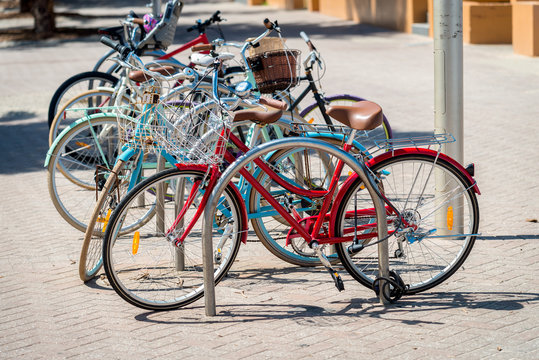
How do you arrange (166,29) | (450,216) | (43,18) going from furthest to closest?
(43,18) → (166,29) → (450,216)

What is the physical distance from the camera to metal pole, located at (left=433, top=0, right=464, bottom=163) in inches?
220

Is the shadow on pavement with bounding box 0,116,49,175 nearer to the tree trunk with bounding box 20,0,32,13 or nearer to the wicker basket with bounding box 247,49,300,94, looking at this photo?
the wicker basket with bounding box 247,49,300,94

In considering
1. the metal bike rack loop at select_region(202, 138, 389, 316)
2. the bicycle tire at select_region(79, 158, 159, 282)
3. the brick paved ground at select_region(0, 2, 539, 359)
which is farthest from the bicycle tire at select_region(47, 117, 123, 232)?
the metal bike rack loop at select_region(202, 138, 389, 316)

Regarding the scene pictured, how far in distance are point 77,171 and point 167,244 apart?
8.21 ft

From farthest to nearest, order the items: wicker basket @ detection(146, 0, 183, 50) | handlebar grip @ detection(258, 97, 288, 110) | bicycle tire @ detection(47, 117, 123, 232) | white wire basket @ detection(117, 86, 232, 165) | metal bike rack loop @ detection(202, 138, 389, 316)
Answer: wicker basket @ detection(146, 0, 183, 50) → bicycle tire @ detection(47, 117, 123, 232) → handlebar grip @ detection(258, 97, 288, 110) → white wire basket @ detection(117, 86, 232, 165) → metal bike rack loop @ detection(202, 138, 389, 316)

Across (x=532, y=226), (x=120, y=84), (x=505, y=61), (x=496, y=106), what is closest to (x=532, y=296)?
(x=532, y=226)

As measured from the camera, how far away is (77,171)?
741 cm

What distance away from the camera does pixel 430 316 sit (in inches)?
180

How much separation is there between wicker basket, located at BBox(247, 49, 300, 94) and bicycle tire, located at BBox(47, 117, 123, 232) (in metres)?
1.25

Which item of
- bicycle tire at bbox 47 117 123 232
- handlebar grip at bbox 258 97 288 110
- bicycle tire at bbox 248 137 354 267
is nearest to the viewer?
handlebar grip at bbox 258 97 288 110

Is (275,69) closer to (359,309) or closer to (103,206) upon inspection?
(103,206)

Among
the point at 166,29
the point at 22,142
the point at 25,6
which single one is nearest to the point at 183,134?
the point at 166,29

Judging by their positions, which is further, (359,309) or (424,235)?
(424,235)

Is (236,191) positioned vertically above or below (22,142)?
above
